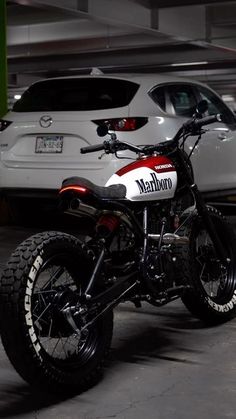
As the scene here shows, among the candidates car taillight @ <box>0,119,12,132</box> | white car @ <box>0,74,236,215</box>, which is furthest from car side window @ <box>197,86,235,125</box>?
car taillight @ <box>0,119,12,132</box>

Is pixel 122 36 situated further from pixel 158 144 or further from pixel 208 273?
pixel 158 144

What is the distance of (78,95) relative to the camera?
6.98 m

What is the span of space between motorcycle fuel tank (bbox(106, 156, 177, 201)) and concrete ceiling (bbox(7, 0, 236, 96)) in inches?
268

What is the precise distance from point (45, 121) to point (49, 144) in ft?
0.71

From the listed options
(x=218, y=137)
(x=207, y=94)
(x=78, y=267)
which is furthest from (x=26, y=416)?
(x=207, y=94)

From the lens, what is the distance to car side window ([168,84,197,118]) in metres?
7.27

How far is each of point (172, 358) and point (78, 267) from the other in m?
0.81

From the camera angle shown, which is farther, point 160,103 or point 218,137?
point 218,137

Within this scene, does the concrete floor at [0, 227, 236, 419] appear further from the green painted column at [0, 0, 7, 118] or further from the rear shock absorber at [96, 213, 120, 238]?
the green painted column at [0, 0, 7, 118]

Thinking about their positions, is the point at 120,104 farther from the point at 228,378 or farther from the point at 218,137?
the point at 228,378

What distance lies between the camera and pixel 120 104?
264 inches

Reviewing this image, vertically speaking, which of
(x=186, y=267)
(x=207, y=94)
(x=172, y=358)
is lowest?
(x=172, y=358)

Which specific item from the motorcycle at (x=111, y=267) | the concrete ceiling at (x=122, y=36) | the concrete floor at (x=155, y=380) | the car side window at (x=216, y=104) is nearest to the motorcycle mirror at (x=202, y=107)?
the motorcycle at (x=111, y=267)

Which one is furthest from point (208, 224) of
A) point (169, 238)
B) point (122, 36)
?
point (122, 36)
